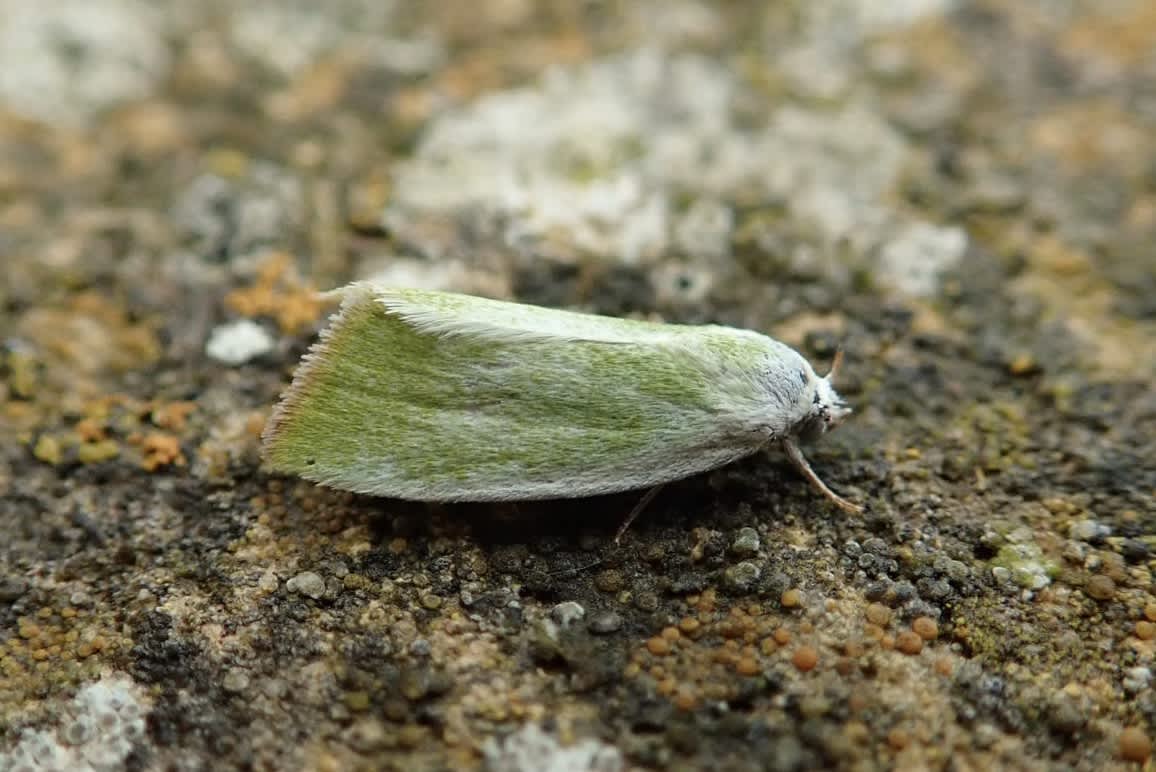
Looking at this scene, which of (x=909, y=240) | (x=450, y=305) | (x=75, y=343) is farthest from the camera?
(x=909, y=240)

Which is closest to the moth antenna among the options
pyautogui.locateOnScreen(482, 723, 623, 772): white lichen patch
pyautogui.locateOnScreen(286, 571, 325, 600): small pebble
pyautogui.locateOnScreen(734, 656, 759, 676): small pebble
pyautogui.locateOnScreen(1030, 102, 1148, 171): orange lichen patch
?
pyautogui.locateOnScreen(734, 656, 759, 676): small pebble

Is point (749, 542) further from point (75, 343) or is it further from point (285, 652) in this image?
point (75, 343)

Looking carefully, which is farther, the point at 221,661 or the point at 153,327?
the point at 153,327

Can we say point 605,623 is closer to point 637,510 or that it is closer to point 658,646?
point 658,646

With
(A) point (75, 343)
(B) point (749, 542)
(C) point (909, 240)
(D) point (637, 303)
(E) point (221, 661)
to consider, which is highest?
(C) point (909, 240)

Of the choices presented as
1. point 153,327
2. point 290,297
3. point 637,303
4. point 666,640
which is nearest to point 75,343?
point 153,327

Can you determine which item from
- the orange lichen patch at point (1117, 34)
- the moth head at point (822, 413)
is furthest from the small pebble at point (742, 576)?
the orange lichen patch at point (1117, 34)

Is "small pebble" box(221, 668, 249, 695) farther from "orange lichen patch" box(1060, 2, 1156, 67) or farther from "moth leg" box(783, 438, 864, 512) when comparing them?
"orange lichen patch" box(1060, 2, 1156, 67)
